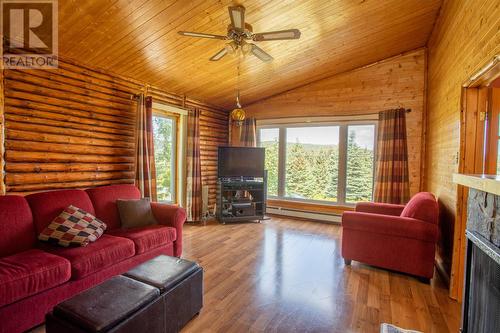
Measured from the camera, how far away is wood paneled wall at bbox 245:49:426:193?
15.0ft

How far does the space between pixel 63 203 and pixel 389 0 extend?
172 inches

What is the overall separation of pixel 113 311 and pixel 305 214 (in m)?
4.60

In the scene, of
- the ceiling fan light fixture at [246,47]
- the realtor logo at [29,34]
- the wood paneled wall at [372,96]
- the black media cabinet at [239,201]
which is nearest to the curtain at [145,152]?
the realtor logo at [29,34]

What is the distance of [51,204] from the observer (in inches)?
105

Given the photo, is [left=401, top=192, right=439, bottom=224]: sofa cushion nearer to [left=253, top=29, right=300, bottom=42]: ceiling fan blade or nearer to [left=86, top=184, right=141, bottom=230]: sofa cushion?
[left=253, top=29, right=300, bottom=42]: ceiling fan blade

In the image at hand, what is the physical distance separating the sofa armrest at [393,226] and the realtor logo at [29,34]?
3.87 metres

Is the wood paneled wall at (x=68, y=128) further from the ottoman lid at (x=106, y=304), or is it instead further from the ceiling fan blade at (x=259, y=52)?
the ceiling fan blade at (x=259, y=52)

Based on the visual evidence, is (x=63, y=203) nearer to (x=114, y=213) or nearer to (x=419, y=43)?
(x=114, y=213)

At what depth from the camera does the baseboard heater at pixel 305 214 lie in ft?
17.5

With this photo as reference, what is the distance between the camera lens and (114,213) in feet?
10.5

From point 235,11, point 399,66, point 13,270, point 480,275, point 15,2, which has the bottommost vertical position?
point 13,270

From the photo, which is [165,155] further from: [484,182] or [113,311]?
[484,182]

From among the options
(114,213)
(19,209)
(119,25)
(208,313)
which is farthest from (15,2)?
(208,313)

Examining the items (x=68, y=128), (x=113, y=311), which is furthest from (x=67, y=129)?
(x=113, y=311)
